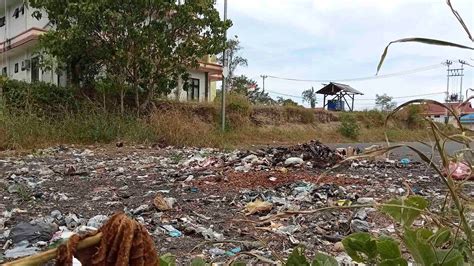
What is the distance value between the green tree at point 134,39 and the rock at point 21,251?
35.0 feet

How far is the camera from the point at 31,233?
8.72ft

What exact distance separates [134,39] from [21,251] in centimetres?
1111

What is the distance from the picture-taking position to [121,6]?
507 inches

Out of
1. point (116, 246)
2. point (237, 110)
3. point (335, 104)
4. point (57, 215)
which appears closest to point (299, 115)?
point (237, 110)

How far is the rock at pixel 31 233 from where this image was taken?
262cm

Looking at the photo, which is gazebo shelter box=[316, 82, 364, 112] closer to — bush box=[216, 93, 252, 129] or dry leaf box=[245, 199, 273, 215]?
bush box=[216, 93, 252, 129]

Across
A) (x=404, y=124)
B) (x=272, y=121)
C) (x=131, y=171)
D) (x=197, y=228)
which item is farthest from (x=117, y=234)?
(x=404, y=124)

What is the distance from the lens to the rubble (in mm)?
2596

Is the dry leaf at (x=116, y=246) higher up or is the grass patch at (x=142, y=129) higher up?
the dry leaf at (x=116, y=246)

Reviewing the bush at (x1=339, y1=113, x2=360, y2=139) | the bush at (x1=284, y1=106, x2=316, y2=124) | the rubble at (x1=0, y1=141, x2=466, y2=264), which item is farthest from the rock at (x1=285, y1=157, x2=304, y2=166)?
the bush at (x1=339, y1=113, x2=360, y2=139)

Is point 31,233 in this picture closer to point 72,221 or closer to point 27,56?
point 72,221

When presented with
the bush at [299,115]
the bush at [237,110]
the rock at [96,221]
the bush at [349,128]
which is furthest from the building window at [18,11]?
the rock at [96,221]

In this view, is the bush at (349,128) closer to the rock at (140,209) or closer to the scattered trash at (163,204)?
the scattered trash at (163,204)

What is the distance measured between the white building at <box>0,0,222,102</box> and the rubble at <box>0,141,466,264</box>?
35.3 feet
